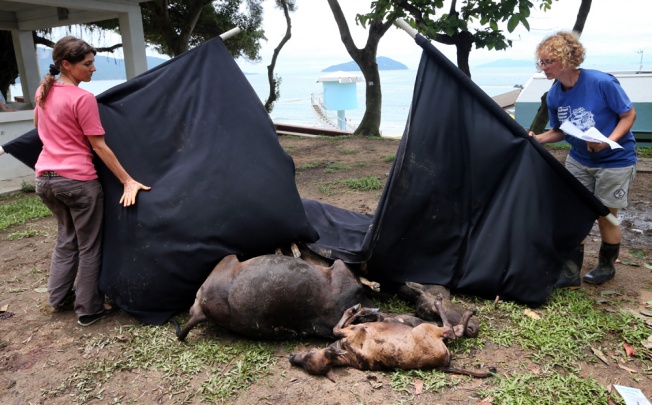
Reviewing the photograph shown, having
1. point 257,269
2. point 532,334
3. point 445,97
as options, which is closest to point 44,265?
point 257,269

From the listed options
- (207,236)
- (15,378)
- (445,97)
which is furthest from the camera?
(445,97)

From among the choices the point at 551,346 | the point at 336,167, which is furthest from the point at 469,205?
the point at 336,167

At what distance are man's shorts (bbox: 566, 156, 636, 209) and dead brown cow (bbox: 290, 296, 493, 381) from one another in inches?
64.4

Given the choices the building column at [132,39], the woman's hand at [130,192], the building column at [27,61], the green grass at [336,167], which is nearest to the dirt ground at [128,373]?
the woman's hand at [130,192]

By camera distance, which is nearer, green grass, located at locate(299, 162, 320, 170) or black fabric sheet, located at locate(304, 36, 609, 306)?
black fabric sheet, located at locate(304, 36, 609, 306)

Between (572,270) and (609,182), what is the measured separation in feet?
2.28

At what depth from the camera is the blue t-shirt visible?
131 inches

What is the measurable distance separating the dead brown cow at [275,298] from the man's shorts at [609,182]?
6.40 ft

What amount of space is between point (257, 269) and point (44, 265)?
274cm

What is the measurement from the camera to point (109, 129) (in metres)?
3.52

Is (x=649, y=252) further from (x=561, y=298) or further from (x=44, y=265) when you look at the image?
(x=44, y=265)

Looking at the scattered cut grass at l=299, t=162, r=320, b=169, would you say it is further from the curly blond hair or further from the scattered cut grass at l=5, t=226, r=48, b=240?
the curly blond hair

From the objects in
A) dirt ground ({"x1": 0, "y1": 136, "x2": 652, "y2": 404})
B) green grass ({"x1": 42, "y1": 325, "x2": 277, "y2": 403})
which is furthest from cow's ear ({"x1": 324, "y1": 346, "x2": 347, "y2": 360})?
green grass ({"x1": 42, "y1": 325, "x2": 277, "y2": 403})

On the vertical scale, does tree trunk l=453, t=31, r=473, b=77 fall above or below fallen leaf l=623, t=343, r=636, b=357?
above
